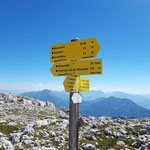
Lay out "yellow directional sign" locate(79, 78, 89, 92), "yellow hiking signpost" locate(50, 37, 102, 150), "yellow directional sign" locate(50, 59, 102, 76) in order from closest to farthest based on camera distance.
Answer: "yellow directional sign" locate(50, 59, 102, 76), "yellow hiking signpost" locate(50, 37, 102, 150), "yellow directional sign" locate(79, 78, 89, 92)

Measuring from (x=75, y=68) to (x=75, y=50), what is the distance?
2.41 feet

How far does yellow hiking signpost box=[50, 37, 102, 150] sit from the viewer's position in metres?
5.26

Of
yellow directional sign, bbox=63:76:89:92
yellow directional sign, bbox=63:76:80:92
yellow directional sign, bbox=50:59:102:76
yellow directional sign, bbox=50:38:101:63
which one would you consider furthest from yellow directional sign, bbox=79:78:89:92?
yellow directional sign, bbox=50:38:101:63

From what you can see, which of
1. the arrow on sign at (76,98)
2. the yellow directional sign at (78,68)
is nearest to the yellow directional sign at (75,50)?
the yellow directional sign at (78,68)

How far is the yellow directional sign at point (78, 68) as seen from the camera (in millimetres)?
5117

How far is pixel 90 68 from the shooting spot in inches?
205

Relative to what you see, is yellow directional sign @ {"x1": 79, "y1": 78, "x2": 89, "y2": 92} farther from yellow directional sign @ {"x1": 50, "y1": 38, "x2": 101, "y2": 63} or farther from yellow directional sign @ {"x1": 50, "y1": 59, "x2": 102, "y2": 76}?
yellow directional sign @ {"x1": 50, "y1": 38, "x2": 101, "y2": 63}

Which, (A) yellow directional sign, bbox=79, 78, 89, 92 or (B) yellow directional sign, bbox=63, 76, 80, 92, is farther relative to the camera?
(A) yellow directional sign, bbox=79, 78, 89, 92

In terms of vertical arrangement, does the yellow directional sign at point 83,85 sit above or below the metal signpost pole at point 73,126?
above

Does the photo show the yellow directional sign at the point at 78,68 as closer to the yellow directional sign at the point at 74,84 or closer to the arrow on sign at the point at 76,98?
the yellow directional sign at the point at 74,84

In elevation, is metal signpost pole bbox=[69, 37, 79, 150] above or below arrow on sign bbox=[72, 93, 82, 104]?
below

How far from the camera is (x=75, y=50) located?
5590mm

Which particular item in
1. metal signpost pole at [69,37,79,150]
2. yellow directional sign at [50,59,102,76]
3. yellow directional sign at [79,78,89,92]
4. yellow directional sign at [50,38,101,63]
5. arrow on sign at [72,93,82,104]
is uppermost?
yellow directional sign at [50,38,101,63]

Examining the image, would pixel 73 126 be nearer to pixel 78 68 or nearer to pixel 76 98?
pixel 76 98
